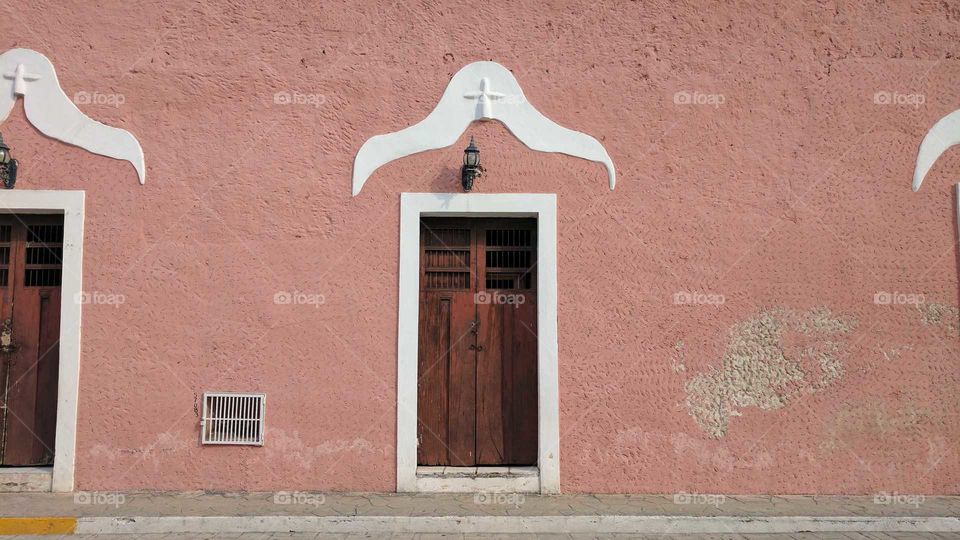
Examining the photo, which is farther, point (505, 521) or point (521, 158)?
point (521, 158)

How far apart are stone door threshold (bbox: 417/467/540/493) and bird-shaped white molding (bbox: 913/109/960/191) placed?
4.16 m

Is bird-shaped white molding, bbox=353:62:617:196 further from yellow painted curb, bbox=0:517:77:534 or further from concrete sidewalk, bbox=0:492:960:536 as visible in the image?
yellow painted curb, bbox=0:517:77:534

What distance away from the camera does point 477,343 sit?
6.07m

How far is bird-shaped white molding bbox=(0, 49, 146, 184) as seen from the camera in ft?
19.6

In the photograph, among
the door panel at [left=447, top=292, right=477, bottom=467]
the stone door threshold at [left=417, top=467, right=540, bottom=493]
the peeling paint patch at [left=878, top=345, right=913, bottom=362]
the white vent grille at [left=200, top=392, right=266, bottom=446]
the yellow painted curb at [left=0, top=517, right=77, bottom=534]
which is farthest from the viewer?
the door panel at [left=447, top=292, right=477, bottom=467]

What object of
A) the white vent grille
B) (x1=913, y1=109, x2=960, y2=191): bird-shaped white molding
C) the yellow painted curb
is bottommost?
the yellow painted curb

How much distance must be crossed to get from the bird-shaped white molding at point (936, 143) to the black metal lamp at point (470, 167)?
3.78 metres

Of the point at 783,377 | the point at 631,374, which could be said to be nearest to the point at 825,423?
the point at 783,377

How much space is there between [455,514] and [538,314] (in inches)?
68.3

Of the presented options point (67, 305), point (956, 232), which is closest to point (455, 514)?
point (67, 305)

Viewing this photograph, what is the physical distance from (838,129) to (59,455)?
713 centimetres

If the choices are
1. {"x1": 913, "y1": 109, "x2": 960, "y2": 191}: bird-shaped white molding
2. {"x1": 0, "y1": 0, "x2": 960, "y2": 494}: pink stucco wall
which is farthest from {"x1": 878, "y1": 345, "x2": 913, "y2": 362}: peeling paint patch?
{"x1": 913, "y1": 109, "x2": 960, "y2": 191}: bird-shaped white molding

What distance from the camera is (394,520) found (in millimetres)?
5086

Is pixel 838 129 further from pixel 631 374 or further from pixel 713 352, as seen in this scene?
pixel 631 374
